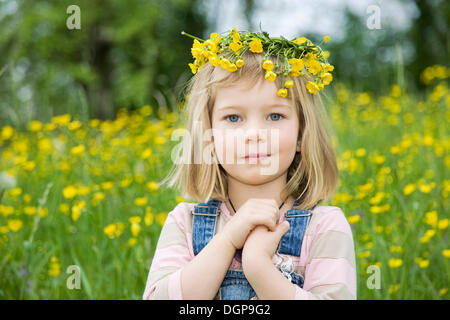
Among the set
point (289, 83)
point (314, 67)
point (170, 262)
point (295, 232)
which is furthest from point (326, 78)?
point (170, 262)

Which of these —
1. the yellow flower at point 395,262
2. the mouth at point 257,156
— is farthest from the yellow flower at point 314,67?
the yellow flower at point 395,262

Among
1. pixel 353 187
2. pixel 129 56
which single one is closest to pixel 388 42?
pixel 129 56

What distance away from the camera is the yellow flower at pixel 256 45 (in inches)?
43.9

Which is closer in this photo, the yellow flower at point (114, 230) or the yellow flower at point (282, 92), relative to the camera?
the yellow flower at point (282, 92)

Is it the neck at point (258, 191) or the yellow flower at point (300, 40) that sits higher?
the yellow flower at point (300, 40)

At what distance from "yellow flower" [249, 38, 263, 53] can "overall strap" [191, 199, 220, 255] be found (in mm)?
380

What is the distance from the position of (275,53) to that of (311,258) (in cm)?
48

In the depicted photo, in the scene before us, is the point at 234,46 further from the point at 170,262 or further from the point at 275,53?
the point at 170,262

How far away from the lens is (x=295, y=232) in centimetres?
111

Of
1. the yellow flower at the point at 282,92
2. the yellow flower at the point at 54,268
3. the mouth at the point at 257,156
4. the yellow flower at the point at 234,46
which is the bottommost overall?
the yellow flower at the point at 54,268

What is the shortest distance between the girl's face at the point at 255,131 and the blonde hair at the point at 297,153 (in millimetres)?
42

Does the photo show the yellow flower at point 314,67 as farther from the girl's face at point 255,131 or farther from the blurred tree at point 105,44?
the blurred tree at point 105,44

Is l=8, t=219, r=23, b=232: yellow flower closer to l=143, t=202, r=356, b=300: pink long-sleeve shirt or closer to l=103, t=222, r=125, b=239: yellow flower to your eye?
l=103, t=222, r=125, b=239: yellow flower

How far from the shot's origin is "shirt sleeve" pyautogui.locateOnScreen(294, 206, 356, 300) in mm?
1037
